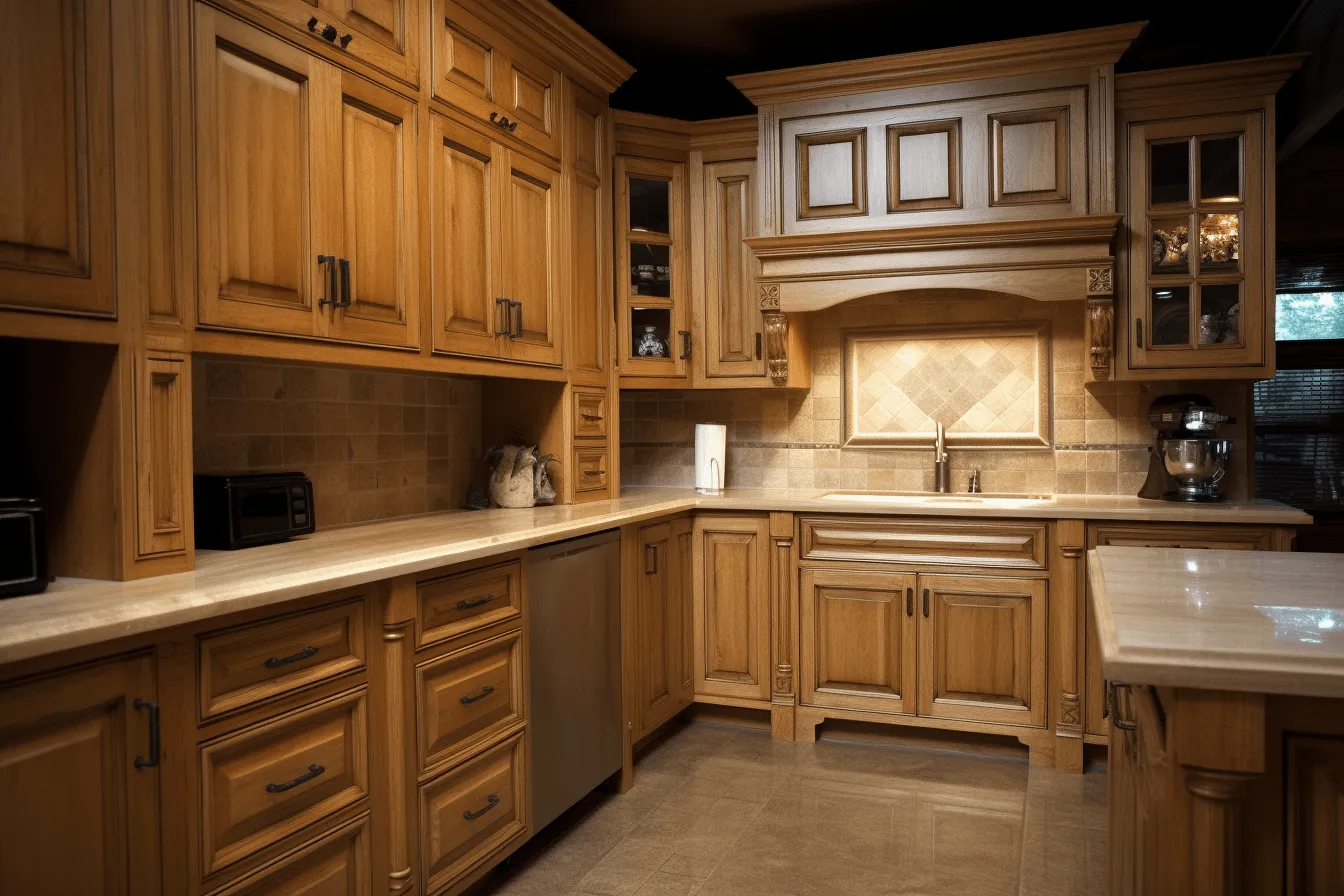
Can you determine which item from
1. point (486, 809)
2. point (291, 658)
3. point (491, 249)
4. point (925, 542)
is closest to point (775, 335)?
point (925, 542)

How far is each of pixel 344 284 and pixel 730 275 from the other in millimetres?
2022

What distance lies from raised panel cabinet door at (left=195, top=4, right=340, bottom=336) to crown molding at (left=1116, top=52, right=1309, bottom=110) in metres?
2.74

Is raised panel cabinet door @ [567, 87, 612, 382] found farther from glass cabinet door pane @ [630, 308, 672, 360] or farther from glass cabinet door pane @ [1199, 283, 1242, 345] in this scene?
glass cabinet door pane @ [1199, 283, 1242, 345]

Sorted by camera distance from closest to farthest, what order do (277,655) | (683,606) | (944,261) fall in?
(277,655) < (944,261) < (683,606)

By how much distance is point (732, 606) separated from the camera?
3.78 meters

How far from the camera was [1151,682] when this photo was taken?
1.24 m

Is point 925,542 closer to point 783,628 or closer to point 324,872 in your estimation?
point 783,628

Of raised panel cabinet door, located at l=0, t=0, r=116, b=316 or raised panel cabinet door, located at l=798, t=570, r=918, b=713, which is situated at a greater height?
raised panel cabinet door, located at l=0, t=0, r=116, b=316

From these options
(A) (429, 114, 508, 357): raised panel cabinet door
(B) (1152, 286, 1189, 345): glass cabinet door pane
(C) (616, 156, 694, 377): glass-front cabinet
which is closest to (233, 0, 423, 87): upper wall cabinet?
(A) (429, 114, 508, 357): raised panel cabinet door

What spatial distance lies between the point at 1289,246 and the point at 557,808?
167 inches

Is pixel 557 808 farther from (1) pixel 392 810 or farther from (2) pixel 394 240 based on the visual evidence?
(2) pixel 394 240

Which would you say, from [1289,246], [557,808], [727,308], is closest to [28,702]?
[557,808]

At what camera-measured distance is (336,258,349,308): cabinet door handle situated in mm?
2320

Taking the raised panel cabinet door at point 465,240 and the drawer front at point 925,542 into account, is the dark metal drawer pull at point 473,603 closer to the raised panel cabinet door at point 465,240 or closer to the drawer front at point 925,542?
the raised panel cabinet door at point 465,240
